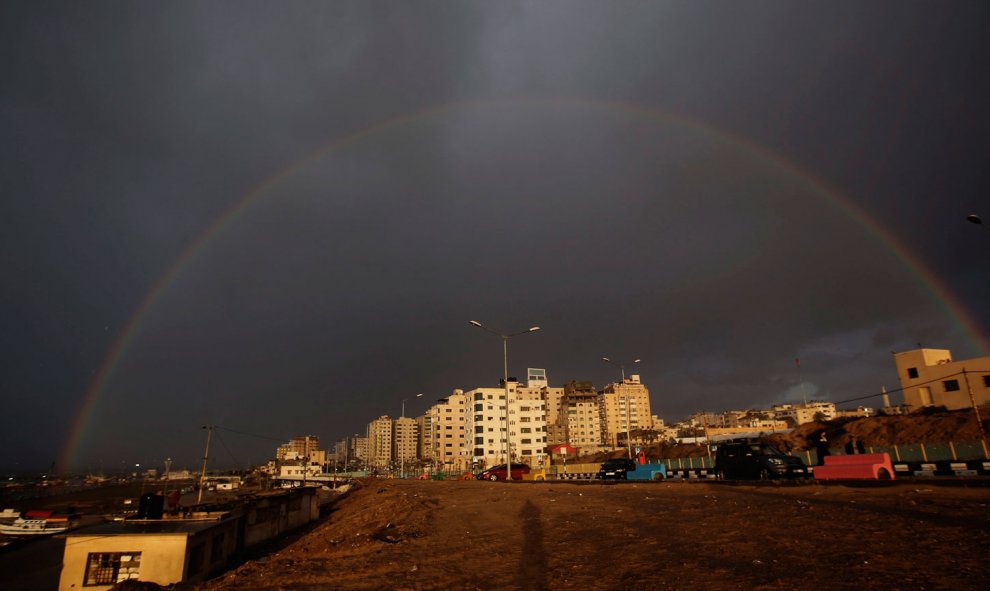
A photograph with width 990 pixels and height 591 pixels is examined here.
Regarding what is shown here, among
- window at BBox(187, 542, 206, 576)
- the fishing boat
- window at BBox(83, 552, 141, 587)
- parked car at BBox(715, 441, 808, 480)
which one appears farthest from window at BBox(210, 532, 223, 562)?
the fishing boat

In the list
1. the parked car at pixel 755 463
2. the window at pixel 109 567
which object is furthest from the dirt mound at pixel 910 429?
the window at pixel 109 567

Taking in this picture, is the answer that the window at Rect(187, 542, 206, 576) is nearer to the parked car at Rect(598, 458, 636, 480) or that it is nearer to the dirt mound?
the parked car at Rect(598, 458, 636, 480)

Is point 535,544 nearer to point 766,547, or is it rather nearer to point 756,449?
point 766,547

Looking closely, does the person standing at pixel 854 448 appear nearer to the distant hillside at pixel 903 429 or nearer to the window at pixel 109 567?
the distant hillside at pixel 903 429

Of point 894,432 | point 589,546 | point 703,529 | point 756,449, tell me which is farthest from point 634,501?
point 894,432

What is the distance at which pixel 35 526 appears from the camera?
73.4 meters

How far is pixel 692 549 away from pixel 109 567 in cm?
2545

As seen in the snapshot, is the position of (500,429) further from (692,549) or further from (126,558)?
(692,549)

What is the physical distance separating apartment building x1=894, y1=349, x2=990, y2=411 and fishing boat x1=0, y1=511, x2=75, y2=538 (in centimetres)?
12688

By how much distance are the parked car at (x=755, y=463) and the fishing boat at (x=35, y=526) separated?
298 feet

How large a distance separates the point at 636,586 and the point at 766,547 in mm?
3194

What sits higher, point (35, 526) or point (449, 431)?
point (449, 431)

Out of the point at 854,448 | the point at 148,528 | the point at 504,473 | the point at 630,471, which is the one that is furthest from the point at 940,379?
the point at 148,528

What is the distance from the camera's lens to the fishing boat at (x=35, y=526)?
7256cm
